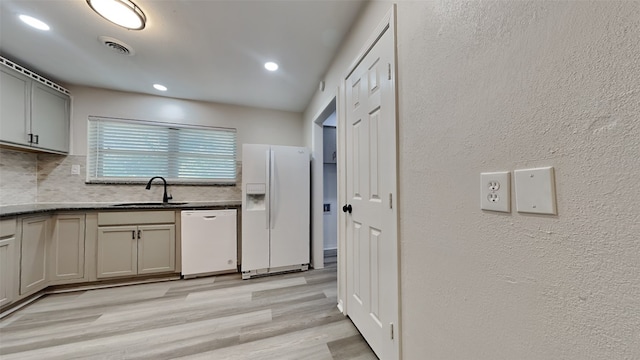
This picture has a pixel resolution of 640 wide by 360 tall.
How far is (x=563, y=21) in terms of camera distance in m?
0.50

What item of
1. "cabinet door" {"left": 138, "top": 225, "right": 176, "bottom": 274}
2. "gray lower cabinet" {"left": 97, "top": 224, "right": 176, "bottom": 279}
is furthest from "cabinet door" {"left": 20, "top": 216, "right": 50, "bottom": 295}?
"cabinet door" {"left": 138, "top": 225, "right": 176, "bottom": 274}

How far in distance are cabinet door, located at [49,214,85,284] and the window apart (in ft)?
2.20

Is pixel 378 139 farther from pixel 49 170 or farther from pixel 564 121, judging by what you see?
pixel 49 170

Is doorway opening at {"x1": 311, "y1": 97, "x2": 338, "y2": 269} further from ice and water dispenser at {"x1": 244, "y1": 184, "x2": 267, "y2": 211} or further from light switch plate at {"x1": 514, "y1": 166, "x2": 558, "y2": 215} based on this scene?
light switch plate at {"x1": 514, "y1": 166, "x2": 558, "y2": 215}

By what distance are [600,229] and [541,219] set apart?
0.10 metres

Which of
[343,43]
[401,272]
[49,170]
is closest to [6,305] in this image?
[49,170]

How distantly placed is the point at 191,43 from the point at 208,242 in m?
A: 2.14

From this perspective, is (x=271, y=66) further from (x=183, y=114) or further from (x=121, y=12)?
(x=183, y=114)

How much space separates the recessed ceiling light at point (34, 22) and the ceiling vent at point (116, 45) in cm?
32

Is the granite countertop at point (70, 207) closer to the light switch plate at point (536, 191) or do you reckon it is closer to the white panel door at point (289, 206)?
the white panel door at point (289, 206)

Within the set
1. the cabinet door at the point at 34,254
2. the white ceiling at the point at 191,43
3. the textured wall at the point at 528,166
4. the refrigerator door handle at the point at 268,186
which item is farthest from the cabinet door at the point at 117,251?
the textured wall at the point at 528,166

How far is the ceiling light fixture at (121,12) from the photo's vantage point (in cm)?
145

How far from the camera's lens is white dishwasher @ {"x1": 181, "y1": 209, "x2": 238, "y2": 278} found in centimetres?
260

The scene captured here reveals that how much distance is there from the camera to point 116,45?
193cm
